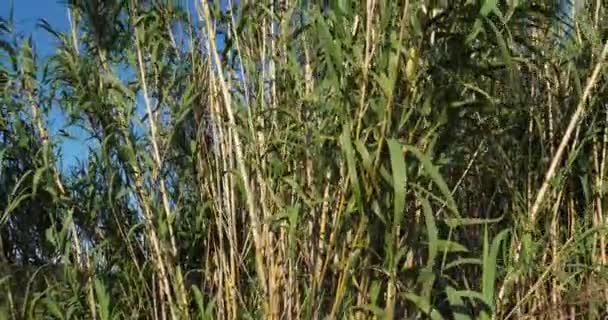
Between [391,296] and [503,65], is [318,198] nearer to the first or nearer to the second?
[391,296]

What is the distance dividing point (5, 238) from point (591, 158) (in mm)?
2634

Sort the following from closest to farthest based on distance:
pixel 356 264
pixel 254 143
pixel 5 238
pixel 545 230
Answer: pixel 356 264, pixel 254 143, pixel 545 230, pixel 5 238

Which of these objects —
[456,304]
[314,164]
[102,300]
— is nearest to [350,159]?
[314,164]

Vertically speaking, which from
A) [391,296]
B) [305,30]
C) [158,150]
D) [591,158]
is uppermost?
[305,30]

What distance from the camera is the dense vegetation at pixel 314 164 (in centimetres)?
214

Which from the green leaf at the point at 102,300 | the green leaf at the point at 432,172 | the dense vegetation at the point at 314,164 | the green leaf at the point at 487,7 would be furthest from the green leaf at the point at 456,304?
the green leaf at the point at 102,300

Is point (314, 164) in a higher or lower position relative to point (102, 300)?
higher

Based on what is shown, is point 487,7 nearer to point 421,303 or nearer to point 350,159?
point 350,159

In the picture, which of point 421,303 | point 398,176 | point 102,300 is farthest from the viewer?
point 102,300

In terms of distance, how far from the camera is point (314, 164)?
7.45ft

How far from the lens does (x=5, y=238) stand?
12.8 ft

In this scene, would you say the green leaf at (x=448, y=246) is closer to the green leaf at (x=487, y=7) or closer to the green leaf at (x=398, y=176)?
the green leaf at (x=398, y=176)

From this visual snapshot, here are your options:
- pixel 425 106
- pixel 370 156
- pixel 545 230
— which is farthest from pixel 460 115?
pixel 545 230

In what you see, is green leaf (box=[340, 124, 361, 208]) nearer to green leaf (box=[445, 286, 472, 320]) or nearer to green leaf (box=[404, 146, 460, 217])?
green leaf (box=[404, 146, 460, 217])
